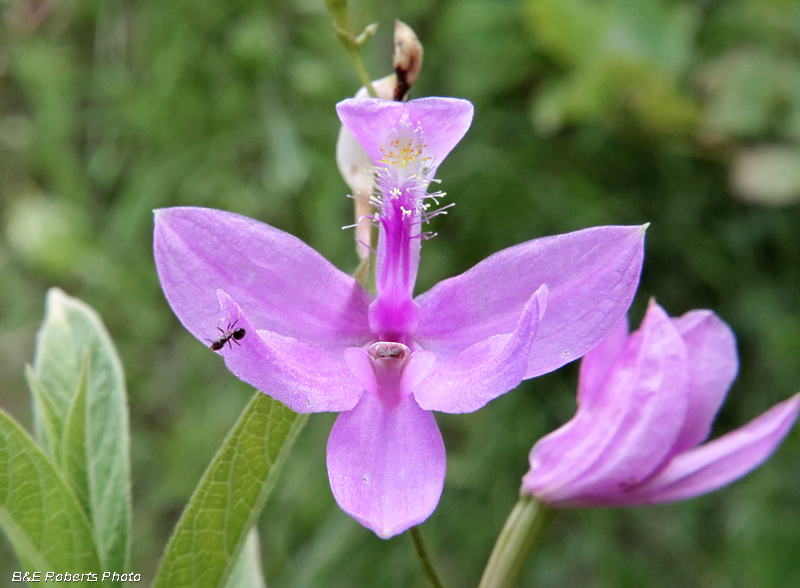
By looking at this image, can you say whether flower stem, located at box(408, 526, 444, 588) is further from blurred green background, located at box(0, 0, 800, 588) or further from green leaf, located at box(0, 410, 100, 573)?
blurred green background, located at box(0, 0, 800, 588)

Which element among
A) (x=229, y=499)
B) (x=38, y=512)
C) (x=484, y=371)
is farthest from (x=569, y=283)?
(x=38, y=512)

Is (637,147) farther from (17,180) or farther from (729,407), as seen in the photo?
(17,180)

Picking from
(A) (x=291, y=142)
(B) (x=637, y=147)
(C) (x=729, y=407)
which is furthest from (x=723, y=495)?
(A) (x=291, y=142)

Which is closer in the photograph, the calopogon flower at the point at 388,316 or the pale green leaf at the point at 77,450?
the calopogon flower at the point at 388,316

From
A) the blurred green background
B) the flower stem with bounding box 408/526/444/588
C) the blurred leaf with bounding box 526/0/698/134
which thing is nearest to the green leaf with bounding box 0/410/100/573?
the flower stem with bounding box 408/526/444/588

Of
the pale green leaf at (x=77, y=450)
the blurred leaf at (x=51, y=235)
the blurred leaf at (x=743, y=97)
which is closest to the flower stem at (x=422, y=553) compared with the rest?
the pale green leaf at (x=77, y=450)

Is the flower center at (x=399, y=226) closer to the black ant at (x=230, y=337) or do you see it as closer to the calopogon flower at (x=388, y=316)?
the calopogon flower at (x=388, y=316)

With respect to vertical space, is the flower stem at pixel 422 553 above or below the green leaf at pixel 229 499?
below
